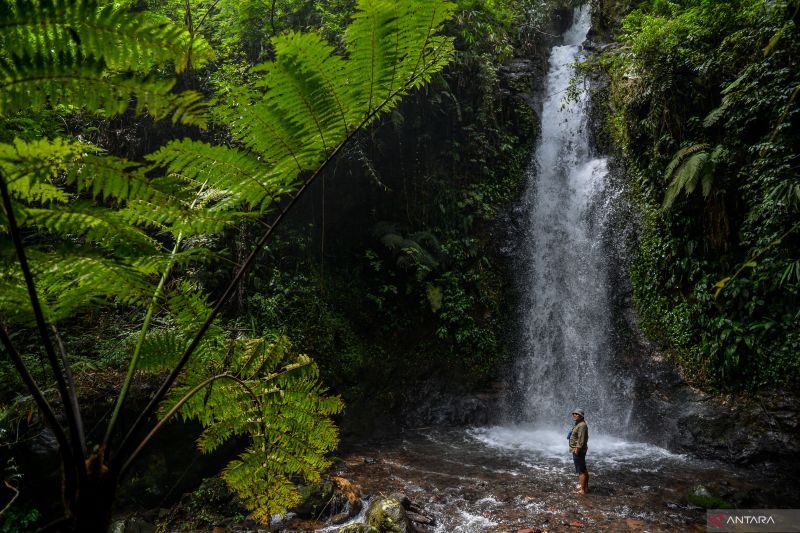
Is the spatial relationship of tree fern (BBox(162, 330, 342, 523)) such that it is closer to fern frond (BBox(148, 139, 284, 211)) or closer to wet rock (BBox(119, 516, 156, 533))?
fern frond (BBox(148, 139, 284, 211))

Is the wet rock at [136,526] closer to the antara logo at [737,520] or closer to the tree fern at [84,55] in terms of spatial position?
the tree fern at [84,55]

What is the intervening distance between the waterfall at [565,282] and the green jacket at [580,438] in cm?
300

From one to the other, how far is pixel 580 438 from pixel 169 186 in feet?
19.4

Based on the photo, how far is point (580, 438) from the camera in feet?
18.5

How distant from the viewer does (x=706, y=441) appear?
22.4 feet

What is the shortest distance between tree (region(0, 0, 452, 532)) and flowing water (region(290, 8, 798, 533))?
3914 millimetres

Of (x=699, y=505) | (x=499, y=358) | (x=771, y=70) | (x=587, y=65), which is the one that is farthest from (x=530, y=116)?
(x=699, y=505)

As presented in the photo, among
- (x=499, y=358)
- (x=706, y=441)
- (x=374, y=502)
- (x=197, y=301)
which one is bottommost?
(x=374, y=502)

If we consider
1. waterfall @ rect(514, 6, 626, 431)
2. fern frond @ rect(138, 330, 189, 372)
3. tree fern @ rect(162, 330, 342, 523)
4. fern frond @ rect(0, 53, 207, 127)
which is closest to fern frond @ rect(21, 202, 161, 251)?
fern frond @ rect(0, 53, 207, 127)

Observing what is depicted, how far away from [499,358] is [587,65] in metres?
7.87

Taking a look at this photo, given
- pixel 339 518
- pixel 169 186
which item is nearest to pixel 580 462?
pixel 339 518

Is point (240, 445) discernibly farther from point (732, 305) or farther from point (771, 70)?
point (771, 70)

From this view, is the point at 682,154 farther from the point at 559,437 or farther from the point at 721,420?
the point at 559,437

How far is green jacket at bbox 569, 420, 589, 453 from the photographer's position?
5562 millimetres
